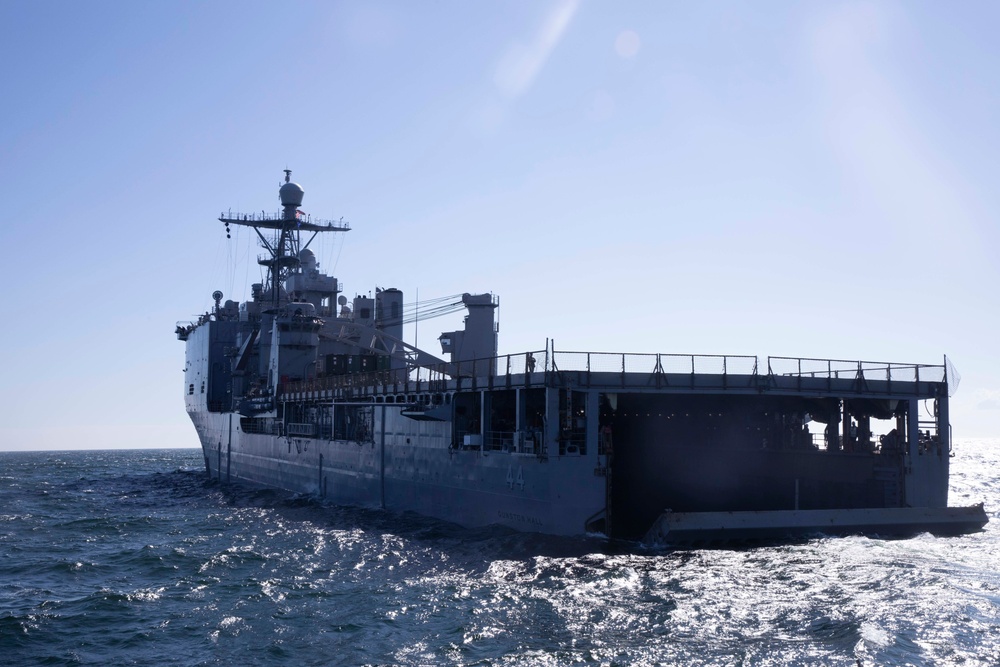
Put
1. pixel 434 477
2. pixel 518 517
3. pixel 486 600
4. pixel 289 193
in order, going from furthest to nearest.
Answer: pixel 289 193 → pixel 434 477 → pixel 518 517 → pixel 486 600

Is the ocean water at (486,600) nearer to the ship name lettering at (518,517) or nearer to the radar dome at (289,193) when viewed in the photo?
the ship name lettering at (518,517)

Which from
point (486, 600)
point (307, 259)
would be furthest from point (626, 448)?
point (307, 259)

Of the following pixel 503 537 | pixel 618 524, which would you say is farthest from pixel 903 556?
pixel 503 537

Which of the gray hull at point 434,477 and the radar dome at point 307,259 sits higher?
the radar dome at point 307,259

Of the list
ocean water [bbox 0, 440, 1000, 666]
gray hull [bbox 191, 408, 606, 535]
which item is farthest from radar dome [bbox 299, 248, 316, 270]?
ocean water [bbox 0, 440, 1000, 666]

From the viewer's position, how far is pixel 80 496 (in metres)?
50.0

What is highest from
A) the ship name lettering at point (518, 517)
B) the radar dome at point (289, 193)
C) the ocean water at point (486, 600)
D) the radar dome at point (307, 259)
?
the radar dome at point (289, 193)

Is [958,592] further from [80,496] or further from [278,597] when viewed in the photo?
[80,496]

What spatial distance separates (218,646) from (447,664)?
5.12 m

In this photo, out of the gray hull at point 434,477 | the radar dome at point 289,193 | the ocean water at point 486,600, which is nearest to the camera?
the ocean water at point 486,600

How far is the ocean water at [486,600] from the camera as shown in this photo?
1662 cm

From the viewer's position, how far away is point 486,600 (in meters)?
20.6

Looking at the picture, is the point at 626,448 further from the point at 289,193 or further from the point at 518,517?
the point at 289,193

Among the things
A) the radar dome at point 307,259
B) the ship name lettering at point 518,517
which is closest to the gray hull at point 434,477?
the ship name lettering at point 518,517
